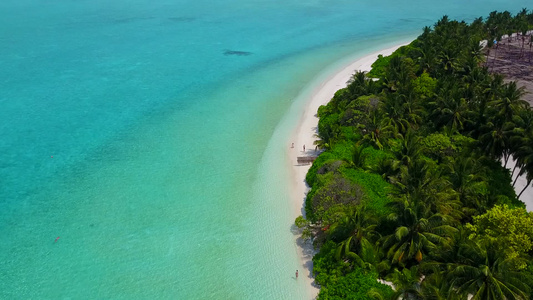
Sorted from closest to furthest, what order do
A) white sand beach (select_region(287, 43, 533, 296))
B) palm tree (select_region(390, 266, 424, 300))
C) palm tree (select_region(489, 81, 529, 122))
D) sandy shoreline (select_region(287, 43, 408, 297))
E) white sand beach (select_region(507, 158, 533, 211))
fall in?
1. palm tree (select_region(390, 266, 424, 300))
2. sandy shoreline (select_region(287, 43, 408, 297))
3. white sand beach (select_region(287, 43, 533, 296))
4. white sand beach (select_region(507, 158, 533, 211))
5. palm tree (select_region(489, 81, 529, 122))

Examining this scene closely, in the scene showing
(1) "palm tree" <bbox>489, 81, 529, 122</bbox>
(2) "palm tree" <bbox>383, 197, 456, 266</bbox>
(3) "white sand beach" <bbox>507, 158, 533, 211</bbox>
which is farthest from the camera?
(1) "palm tree" <bbox>489, 81, 529, 122</bbox>

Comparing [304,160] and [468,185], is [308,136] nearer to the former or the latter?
[304,160]

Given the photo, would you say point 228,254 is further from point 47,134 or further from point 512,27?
point 512,27

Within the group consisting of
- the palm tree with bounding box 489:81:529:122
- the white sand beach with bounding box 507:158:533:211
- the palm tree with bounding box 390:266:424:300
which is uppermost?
the palm tree with bounding box 489:81:529:122

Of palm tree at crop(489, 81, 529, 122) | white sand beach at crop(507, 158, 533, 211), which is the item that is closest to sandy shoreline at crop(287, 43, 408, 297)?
palm tree at crop(489, 81, 529, 122)

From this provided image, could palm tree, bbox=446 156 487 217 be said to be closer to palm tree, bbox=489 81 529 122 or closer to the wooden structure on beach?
palm tree, bbox=489 81 529 122

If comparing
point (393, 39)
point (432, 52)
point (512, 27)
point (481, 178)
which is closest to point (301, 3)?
point (393, 39)
